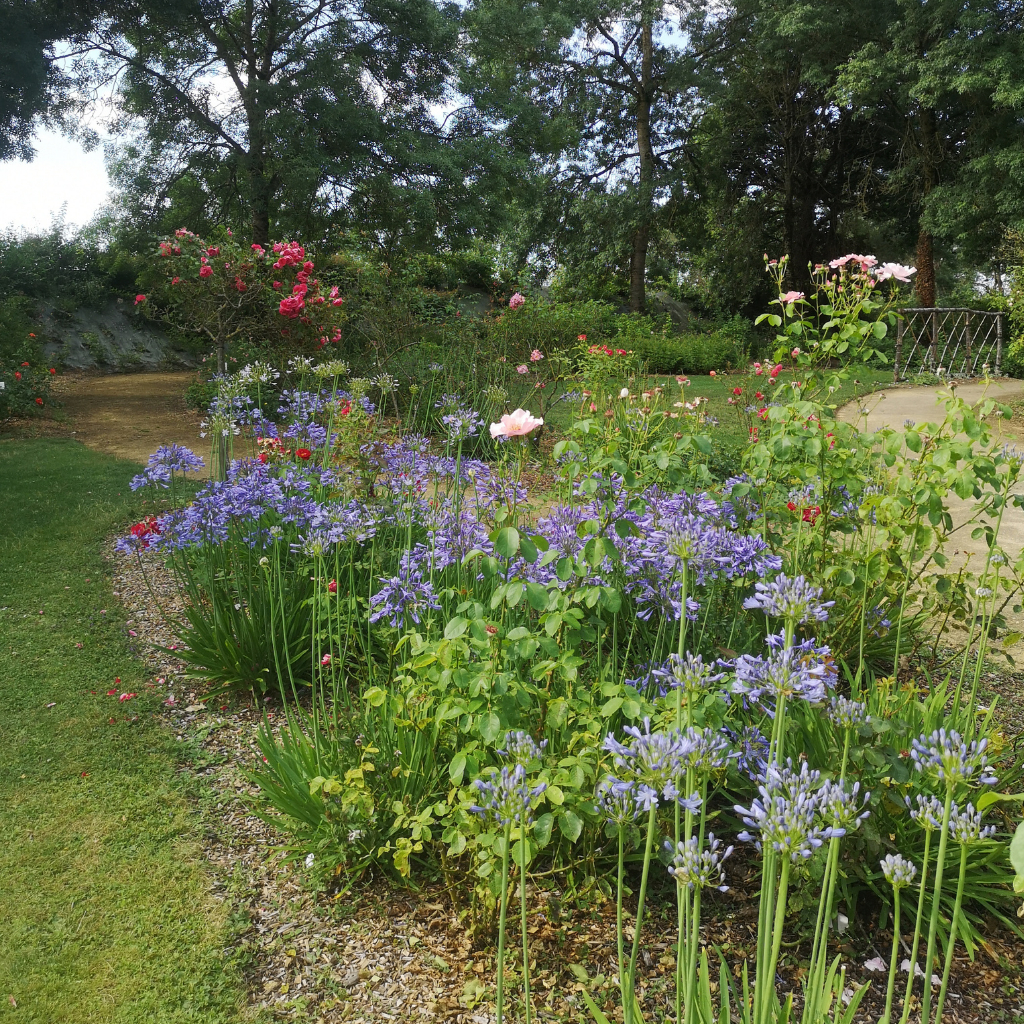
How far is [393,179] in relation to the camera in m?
13.3

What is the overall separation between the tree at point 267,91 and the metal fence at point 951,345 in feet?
30.9

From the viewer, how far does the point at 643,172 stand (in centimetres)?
1992

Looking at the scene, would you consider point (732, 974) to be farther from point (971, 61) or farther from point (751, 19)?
point (751, 19)

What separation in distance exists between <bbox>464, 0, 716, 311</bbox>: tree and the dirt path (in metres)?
10.8

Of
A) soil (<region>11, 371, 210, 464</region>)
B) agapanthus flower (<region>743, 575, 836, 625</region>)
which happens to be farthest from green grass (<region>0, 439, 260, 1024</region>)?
soil (<region>11, 371, 210, 464</region>)

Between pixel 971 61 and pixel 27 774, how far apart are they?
18.0 meters

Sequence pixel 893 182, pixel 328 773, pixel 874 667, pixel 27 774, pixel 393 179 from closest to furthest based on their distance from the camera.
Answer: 1. pixel 328 773
2. pixel 27 774
3. pixel 874 667
4. pixel 393 179
5. pixel 893 182

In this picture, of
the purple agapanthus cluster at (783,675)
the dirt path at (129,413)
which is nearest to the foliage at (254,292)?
the dirt path at (129,413)

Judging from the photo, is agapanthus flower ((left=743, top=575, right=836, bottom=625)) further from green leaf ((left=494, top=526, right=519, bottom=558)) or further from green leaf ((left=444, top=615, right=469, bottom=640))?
green leaf ((left=444, top=615, right=469, bottom=640))

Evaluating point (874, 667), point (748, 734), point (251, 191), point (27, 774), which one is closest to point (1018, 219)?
point (251, 191)

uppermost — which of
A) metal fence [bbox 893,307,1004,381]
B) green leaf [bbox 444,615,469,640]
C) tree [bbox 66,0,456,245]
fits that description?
tree [bbox 66,0,456,245]

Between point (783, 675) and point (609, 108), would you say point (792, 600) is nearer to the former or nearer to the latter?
point (783, 675)

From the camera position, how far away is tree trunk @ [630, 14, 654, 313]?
19.7 meters

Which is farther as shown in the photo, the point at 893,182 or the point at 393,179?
the point at 893,182
